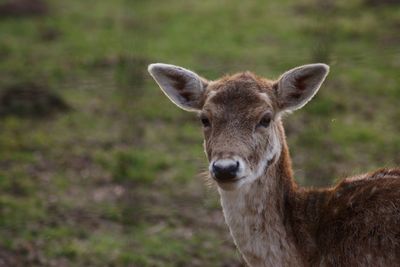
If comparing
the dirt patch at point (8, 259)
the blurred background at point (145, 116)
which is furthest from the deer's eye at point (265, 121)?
the dirt patch at point (8, 259)

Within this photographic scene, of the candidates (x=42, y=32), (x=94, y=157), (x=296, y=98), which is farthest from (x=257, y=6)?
(x=296, y=98)

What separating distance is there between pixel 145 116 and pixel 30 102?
1.54m

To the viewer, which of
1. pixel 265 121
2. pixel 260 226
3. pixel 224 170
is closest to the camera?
pixel 224 170

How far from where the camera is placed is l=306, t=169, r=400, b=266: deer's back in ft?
17.9

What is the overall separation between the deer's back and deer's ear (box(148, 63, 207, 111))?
1.22 m

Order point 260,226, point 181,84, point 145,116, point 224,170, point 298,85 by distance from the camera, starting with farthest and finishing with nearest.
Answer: point 145,116, point 181,84, point 298,85, point 260,226, point 224,170

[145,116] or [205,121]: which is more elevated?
[205,121]

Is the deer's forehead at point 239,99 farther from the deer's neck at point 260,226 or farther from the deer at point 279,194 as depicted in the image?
the deer's neck at point 260,226

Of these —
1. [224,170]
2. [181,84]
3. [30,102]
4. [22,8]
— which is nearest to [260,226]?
[224,170]

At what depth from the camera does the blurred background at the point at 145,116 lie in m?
8.85

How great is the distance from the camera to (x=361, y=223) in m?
5.63

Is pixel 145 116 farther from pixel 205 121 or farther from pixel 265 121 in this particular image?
pixel 265 121

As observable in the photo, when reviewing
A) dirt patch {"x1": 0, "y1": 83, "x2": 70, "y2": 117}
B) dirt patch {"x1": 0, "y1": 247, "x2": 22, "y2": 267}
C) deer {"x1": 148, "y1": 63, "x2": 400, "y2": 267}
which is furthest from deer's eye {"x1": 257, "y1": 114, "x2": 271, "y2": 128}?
dirt patch {"x1": 0, "y1": 83, "x2": 70, "y2": 117}

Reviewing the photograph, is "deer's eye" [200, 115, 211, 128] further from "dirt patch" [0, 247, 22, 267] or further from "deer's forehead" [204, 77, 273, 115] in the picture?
"dirt patch" [0, 247, 22, 267]
